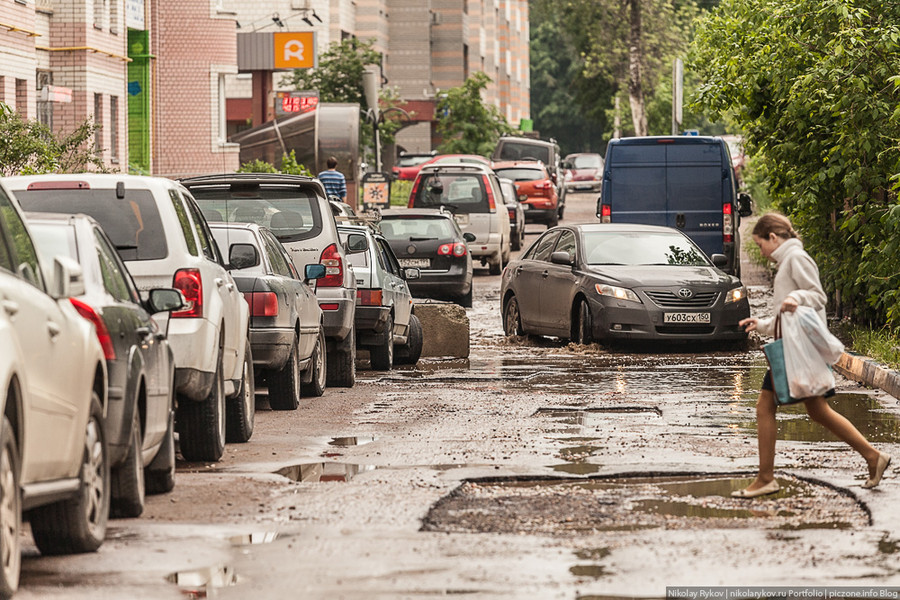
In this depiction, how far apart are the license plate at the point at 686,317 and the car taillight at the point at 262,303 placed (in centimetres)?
698

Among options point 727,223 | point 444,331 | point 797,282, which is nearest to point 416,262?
point 727,223

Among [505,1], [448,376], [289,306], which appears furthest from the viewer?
[505,1]

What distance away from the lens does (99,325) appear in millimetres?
7836

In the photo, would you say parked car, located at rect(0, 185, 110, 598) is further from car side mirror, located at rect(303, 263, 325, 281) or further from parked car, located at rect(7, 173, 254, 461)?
car side mirror, located at rect(303, 263, 325, 281)

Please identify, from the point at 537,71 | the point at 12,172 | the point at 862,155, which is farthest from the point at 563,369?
the point at 537,71

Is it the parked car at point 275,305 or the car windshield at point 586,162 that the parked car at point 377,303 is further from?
the car windshield at point 586,162

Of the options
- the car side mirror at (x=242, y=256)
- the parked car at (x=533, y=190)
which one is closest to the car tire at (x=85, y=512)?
the car side mirror at (x=242, y=256)

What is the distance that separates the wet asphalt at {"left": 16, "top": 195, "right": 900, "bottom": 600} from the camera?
686 centimetres

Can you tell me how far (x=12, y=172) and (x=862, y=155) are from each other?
9345 mm

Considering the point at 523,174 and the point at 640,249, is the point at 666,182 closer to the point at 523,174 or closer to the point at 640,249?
the point at 640,249

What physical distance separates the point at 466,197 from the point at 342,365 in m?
17.5

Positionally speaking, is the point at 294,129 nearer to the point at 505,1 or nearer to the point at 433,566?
the point at 433,566

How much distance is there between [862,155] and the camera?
59.6ft

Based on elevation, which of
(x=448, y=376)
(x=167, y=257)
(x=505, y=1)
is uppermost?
(x=505, y=1)
